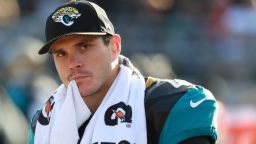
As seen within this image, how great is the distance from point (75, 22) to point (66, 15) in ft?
0.18

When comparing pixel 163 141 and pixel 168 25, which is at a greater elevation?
pixel 163 141

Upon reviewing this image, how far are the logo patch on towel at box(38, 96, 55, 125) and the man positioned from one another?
4 cm

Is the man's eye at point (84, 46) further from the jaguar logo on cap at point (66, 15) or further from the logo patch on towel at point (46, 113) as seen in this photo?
the logo patch on towel at point (46, 113)

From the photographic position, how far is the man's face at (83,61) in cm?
357

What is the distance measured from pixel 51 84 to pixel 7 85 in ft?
1.63

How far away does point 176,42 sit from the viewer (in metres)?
10.9

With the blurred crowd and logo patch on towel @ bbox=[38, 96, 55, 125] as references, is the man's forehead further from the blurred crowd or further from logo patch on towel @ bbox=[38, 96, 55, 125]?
the blurred crowd

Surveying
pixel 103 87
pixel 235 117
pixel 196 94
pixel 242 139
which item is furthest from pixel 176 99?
pixel 235 117

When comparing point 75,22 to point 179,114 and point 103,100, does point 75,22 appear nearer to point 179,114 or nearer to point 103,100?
point 103,100

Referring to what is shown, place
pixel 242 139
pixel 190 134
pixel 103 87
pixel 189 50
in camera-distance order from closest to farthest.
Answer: pixel 190 134, pixel 103 87, pixel 242 139, pixel 189 50

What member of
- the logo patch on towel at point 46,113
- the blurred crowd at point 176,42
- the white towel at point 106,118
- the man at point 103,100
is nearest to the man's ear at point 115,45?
the man at point 103,100

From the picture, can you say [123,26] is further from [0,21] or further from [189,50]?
[0,21]

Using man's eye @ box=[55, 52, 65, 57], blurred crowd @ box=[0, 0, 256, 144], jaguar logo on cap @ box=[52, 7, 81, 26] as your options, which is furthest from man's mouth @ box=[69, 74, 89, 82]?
blurred crowd @ box=[0, 0, 256, 144]

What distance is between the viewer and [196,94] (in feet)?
12.0
